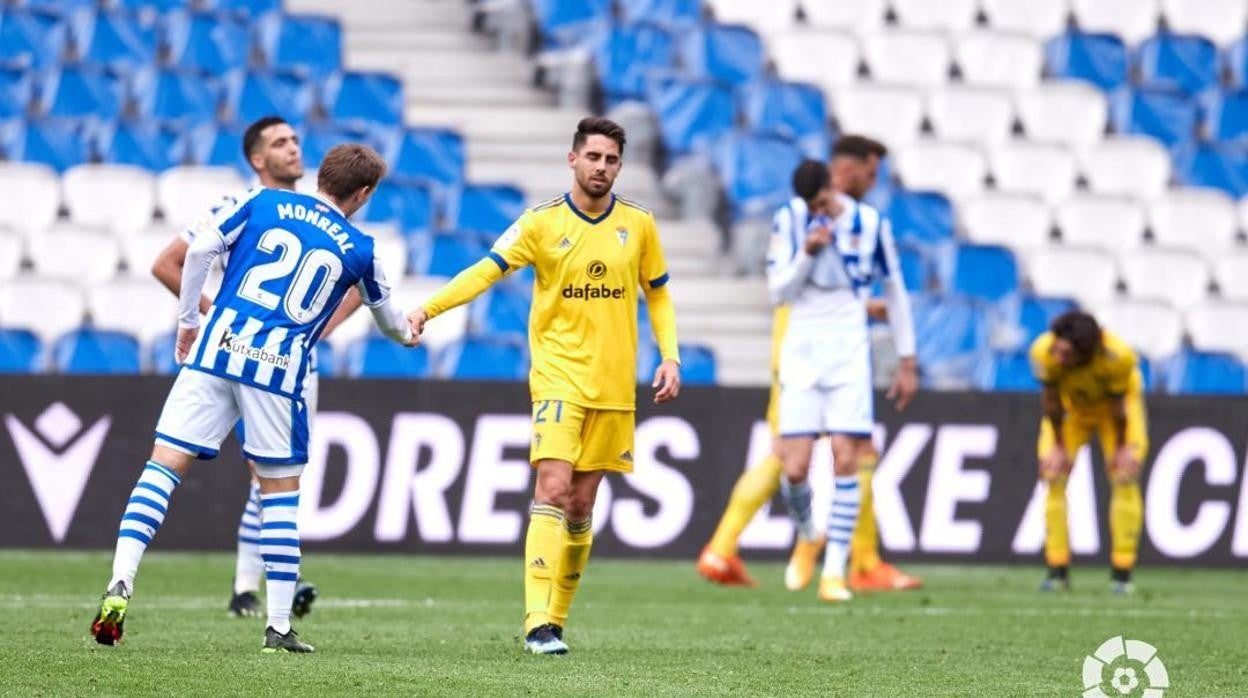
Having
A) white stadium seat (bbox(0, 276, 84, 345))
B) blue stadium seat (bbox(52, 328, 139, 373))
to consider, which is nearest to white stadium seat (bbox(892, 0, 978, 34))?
white stadium seat (bbox(0, 276, 84, 345))

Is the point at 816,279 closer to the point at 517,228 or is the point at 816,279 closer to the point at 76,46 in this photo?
the point at 517,228

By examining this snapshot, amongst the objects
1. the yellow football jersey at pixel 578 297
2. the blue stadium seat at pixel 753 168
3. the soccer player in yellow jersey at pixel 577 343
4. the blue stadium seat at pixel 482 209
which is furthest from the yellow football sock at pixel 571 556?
the blue stadium seat at pixel 753 168

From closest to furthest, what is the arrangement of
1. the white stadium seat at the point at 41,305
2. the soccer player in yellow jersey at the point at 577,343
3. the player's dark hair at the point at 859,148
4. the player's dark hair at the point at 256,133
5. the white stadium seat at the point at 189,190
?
the soccer player in yellow jersey at the point at 577,343
the player's dark hair at the point at 256,133
the player's dark hair at the point at 859,148
the white stadium seat at the point at 41,305
the white stadium seat at the point at 189,190

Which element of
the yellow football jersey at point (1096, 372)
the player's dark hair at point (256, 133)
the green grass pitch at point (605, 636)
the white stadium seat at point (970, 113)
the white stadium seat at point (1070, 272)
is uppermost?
the white stadium seat at point (970, 113)

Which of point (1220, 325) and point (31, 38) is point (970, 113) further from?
point (31, 38)

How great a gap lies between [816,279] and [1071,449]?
9.24 feet

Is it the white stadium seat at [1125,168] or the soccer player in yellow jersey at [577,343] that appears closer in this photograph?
the soccer player in yellow jersey at [577,343]

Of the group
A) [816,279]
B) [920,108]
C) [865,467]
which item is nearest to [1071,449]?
[865,467]

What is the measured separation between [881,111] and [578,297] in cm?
1151

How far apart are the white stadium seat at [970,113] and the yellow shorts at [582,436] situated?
39.0ft

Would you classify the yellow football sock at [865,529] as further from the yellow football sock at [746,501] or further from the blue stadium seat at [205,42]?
the blue stadium seat at [205,42]

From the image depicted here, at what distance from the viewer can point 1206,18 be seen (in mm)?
21594

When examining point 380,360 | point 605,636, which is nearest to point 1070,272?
point 380,360

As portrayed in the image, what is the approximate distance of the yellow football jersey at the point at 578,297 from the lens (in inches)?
311
